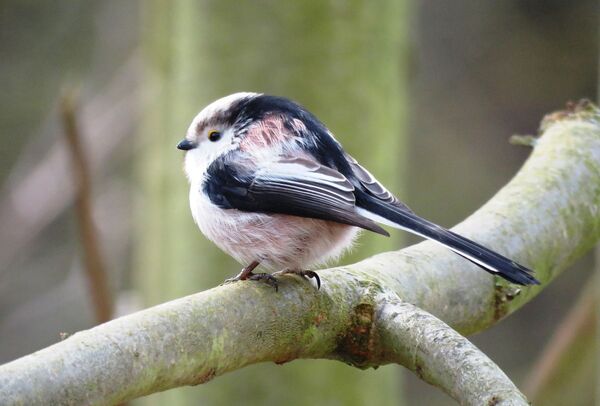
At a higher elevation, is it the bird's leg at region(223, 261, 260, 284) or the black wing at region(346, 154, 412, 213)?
the black wing at region(346, 154, 412, 213)

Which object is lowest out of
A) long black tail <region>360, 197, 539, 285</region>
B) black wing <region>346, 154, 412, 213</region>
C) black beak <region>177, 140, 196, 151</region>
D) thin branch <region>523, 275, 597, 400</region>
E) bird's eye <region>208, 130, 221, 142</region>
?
thin branch <region>523, 275, 597, 400</region>

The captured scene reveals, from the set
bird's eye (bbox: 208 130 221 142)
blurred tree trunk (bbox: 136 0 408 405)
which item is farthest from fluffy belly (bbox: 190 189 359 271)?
blurred tree trunk (bbox: 136 0 408 405)

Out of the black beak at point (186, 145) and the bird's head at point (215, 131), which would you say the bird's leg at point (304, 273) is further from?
the black beak at point (186, 145)

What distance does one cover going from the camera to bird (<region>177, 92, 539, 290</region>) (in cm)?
232

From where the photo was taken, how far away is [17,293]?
269 inches

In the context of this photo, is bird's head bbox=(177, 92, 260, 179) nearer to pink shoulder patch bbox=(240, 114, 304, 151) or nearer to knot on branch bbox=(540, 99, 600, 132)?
pink shoulder patch bbox=(240, 114, 304, 151)

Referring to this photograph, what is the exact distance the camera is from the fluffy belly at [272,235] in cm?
240

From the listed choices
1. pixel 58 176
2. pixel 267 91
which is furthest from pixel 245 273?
pixel 58 176

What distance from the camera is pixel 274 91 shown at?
325 cm

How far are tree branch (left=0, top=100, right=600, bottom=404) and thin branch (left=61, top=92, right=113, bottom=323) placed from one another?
3.60 ft

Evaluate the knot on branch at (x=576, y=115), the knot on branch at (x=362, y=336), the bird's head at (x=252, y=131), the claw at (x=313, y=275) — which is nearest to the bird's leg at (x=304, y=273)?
the claw at (x=313, y=275)

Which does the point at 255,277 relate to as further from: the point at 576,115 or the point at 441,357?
the point at 576,115

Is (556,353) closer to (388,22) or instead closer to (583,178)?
(583,178)

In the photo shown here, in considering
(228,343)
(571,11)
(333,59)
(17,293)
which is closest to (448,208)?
(571,11)
